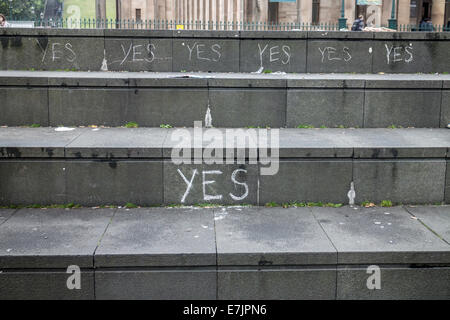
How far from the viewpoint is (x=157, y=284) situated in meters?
5.38

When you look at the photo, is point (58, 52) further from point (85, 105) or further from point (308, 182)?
point (308, 182)

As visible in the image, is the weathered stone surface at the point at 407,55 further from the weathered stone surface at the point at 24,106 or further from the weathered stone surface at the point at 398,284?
the weathered stone surface at the point at 24,106

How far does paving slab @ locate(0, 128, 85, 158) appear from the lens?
6617 millimetres

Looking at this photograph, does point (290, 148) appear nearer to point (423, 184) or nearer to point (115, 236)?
point (423, 184)

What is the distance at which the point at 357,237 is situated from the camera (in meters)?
5.84

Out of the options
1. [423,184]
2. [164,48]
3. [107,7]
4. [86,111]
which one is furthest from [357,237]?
[107,7]

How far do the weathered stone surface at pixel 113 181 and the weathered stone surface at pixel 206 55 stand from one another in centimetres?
425

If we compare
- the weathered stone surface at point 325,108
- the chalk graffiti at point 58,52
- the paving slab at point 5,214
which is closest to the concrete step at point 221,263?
the paving slab at point 5,214

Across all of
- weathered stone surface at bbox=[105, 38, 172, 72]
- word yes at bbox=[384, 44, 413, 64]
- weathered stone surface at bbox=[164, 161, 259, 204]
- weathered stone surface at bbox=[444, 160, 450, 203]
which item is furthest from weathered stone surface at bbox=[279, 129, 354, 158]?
weathered stone surface at bbox=[105, 38, 172, 72]

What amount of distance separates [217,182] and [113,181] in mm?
1443

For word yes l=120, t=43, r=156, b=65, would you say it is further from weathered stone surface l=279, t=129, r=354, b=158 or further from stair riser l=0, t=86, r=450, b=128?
weathered stone surface l=279, t=129, r=354, b=158

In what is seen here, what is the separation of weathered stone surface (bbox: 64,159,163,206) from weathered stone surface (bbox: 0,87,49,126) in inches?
77.2

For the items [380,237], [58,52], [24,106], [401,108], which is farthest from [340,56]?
[24,106]

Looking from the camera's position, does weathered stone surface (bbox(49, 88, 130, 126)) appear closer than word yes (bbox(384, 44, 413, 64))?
Yes
